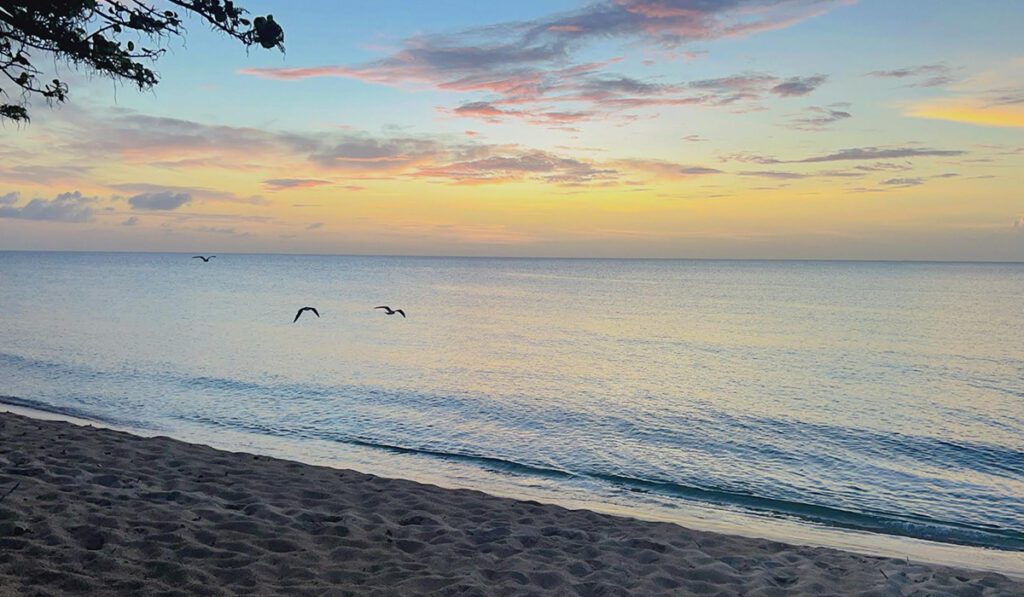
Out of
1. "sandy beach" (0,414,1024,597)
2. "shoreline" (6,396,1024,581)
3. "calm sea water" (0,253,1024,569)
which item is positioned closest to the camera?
"sandy beach" (0,414,1024,597)

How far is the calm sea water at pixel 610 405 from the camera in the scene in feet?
48.2

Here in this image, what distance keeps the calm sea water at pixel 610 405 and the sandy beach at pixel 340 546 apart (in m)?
3.52

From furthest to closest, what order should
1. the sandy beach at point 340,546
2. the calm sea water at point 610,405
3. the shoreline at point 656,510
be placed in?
the calm sea water at point 610,405 → the shoreline at point 656,510 → the sandy beach at point 340,546

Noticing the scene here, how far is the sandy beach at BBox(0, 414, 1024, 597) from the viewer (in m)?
7.11

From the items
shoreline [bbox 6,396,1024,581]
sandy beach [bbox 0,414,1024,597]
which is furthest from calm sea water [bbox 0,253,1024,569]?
sandy beach [bbox 0,414,1024,597]

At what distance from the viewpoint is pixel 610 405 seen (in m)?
23.1

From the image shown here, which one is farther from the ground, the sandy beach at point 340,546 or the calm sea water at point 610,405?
the sandy beach at point 340,546

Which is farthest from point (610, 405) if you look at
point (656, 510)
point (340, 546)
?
point (340, 546)

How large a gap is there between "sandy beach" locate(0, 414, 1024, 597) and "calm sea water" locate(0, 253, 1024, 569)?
352 cm

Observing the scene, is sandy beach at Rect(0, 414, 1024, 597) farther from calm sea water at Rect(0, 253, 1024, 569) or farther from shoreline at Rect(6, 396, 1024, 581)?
calm sea water at Rect(0, 253, 1024, 569)

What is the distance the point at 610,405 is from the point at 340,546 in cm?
1566

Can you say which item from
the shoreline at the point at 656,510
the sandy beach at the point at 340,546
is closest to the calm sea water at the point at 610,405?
the shoreline at the point at 656,510

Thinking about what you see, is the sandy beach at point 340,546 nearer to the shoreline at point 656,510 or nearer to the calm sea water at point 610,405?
the shoreline at point 656,510

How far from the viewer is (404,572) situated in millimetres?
7555
